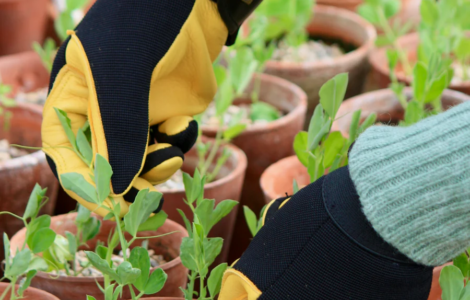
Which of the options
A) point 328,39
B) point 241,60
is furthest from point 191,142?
point 328,39

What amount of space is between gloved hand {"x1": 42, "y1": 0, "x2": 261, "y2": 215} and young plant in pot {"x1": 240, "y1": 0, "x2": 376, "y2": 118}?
0.44 m

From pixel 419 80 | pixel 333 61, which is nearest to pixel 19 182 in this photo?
pixel 419 80

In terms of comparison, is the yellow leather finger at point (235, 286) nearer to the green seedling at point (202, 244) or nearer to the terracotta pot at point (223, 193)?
the green seedling at point (202, 244)

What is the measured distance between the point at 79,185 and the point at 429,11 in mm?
619

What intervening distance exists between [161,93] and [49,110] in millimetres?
98

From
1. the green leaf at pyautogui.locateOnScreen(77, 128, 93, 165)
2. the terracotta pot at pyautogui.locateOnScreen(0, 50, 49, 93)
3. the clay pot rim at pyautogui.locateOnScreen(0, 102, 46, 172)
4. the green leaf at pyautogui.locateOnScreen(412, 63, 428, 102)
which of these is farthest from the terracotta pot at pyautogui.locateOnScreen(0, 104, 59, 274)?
the green leaf at pyautogui.locateOnScreen(412, 63, 428, 102)

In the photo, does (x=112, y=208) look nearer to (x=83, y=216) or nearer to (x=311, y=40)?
(x=83, y=216)

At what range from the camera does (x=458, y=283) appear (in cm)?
45

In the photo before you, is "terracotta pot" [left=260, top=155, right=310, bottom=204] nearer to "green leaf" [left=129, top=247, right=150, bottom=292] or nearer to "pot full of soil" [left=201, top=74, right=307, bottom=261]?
"pot full of soil" [left=201, top=74, right=307, bottom=261]

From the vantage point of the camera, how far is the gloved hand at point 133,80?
0.46m

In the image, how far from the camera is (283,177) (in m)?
0.75

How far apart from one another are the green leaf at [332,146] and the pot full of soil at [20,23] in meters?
0.75

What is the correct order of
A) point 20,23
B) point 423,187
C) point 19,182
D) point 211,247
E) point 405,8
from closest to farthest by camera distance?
point 423,187 < point 211,247 < point 19,182 < point 20,23 < point 405,8

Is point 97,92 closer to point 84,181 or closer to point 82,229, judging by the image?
point 84,181
